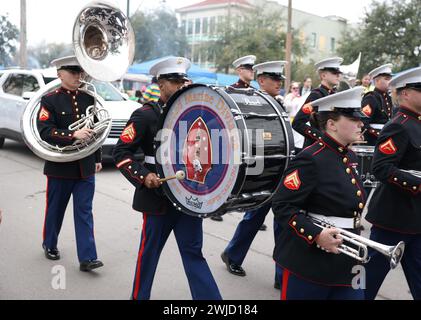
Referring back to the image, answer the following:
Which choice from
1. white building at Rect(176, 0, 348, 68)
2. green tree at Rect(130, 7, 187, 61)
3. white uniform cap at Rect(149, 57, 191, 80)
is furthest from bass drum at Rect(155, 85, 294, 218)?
white building at Rect(176, 0, 348, 68)

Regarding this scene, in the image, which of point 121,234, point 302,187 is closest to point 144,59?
point 121,234

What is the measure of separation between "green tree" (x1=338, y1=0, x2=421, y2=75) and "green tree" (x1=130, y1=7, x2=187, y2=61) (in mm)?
18883

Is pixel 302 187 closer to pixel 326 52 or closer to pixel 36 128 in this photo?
pixel 36 128

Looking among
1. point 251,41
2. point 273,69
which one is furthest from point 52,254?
point 251,41

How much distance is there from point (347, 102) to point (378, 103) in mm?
3712

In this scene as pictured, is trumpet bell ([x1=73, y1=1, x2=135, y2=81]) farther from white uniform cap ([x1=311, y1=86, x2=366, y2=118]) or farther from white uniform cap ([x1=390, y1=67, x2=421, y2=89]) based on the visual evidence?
white uniform cap ([x1=390, y1=67, x2=421, y2=89])

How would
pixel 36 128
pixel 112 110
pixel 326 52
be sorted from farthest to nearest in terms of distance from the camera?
pixel 326 52, pixel 112 110, pixel 36 128

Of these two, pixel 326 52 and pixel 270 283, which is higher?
pixel 326 52

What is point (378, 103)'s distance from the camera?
6117 mm

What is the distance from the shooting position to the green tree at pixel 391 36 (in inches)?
1045

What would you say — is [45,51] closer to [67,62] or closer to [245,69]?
[245,69]

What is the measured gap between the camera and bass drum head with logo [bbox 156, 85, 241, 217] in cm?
291
